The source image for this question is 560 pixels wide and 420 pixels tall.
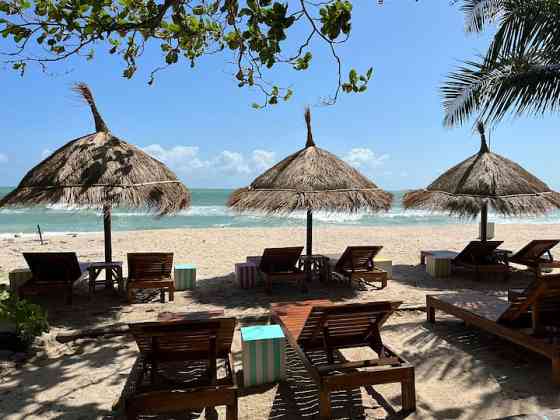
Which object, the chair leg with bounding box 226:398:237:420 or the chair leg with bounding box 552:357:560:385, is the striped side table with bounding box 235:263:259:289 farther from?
the chair leg with bounding box 552:357:560:385

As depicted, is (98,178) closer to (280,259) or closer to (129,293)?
(129,293)

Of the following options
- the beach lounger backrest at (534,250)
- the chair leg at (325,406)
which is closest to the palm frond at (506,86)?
the beach lounger backrest at (534,250)

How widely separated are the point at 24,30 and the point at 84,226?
74.6ft

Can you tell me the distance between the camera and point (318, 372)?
109 inches

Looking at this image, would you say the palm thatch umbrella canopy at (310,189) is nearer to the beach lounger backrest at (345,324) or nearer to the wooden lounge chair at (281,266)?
the wooden lounge chair at (281,266)

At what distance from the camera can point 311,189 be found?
670 cm

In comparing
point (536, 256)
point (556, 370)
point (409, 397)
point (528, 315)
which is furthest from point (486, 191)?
point (409, 397)

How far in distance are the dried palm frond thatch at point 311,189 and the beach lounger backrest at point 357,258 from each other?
0.75 metres

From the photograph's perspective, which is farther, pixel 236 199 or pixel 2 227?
pixel 2 227

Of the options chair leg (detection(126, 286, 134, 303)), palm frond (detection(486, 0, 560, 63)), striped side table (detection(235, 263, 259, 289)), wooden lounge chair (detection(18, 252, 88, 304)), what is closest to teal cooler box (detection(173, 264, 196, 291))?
striped side table (detection(235, 263, 259, 289))

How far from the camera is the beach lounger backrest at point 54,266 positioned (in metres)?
5.53

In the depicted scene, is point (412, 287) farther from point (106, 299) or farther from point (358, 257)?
point (106, 299)

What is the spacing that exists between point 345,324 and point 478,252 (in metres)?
5.23

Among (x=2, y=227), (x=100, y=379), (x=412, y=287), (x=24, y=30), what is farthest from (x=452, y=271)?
(x=2, y=227)
